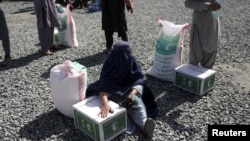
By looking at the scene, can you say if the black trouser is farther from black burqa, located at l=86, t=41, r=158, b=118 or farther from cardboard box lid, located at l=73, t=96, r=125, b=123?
cardboard box lid, located at l=73, t=96, r=125, b=123

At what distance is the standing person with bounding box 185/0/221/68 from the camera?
3.95 m

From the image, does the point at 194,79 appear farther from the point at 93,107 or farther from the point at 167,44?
the point at 93,107

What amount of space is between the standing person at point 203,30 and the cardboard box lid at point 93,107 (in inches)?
66.0

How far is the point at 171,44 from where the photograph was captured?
4254 millimetres

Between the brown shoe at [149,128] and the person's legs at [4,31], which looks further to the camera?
the person's legs at [4,31]

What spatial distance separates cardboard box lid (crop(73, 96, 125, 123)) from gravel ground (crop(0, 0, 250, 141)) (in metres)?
0.31

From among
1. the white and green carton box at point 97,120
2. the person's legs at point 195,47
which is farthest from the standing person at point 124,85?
the person's legs at point 195,47

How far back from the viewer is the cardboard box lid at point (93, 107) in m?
3.08

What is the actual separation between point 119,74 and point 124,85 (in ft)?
0.47

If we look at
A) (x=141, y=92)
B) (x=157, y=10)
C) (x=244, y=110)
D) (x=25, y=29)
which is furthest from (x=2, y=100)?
(x=157, y=10)

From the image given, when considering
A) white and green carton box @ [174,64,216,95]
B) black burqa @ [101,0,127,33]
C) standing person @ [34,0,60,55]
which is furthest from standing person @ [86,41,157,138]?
standing person @ [34,0,60,55]

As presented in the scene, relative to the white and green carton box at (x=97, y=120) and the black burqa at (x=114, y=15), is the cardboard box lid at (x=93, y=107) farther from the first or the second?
the black burqa at (x=114, y=15)

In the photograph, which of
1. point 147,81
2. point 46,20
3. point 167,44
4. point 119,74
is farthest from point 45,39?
point 119,74

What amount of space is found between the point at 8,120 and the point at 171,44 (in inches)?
92.4
